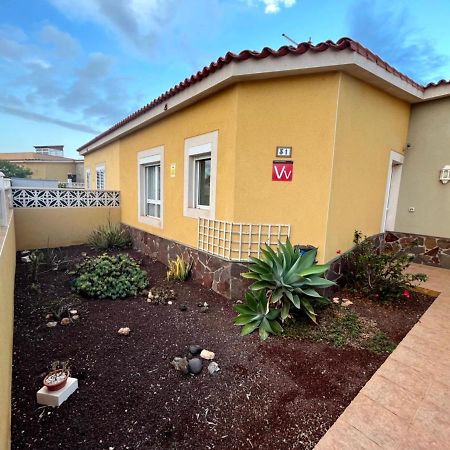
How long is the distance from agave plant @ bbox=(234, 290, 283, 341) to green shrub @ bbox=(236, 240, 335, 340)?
8cm

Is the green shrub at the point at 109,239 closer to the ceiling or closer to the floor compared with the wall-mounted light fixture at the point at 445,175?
closer to the floor

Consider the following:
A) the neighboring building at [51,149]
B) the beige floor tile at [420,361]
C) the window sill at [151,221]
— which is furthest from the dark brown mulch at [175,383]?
the neighboring building at [51,149]

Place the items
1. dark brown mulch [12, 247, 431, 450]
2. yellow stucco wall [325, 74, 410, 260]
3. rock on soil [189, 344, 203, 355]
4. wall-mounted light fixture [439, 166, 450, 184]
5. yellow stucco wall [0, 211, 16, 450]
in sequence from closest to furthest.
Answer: yellow stucco wall [0, 211, 16, 450] < dark brown mulch [12, 247, 431, 450] < rock on soil [189, 344, 203, 355] < yellow stucco wall [325, 74, 410, 260] < wall-mounted light fixture [439, 166, 450, 184]

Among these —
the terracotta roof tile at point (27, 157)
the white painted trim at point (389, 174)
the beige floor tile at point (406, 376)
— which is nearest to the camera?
the beige floor tile at point (406, 376)

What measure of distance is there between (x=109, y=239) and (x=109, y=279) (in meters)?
4.09

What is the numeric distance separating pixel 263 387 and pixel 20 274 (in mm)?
6611

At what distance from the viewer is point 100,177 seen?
1330cm

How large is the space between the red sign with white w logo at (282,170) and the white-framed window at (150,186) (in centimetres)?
386

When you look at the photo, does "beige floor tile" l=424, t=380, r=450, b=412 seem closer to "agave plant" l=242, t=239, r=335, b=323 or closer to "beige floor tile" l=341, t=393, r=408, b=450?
"beige floor tile" l=341, t=393, r=408, b=450

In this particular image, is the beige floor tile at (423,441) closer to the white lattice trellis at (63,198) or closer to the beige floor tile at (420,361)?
the beige floor tile at (420,361)

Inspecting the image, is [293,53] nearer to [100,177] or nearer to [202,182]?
[202,182]

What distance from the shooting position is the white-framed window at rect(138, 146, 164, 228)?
7.68 meters

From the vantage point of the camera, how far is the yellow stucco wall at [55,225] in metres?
8.55

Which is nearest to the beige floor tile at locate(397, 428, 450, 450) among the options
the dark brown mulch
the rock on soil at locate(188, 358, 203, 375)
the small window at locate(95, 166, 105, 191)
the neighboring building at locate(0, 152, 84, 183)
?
the dark brown mulch
